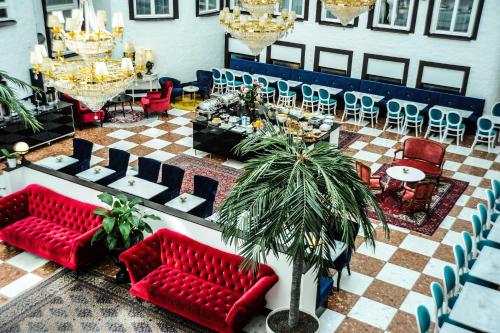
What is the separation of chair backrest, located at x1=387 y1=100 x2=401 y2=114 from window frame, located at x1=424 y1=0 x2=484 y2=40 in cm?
212

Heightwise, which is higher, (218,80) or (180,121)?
(218,80)

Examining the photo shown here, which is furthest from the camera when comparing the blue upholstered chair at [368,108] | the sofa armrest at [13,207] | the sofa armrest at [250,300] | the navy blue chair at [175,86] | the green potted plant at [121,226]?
the navy blue chair at [175,86]

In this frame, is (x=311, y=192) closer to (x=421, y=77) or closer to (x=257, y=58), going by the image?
(x=421, y=77)

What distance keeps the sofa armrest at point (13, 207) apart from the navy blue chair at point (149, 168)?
1.92 m

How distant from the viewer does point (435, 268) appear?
7969mm

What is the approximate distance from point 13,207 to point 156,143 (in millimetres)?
4471

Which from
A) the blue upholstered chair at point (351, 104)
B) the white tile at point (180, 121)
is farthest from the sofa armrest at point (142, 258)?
the blue upholstered chair at point (351, 104)

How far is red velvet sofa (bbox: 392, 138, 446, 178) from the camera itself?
10.2 meters

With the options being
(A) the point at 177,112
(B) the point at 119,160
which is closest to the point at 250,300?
(B) the point at 119,160

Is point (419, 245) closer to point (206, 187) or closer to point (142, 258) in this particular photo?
point (206, 187)

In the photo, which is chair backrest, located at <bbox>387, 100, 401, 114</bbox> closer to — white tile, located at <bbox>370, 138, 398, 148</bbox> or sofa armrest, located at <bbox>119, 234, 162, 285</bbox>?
white tile, located at <bbox>370, 138, 398, 148</bbox>

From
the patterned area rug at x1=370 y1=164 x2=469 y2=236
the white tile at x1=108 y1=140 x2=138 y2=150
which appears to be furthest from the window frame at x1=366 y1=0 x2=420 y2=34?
the white tile at x1=108 y1=140 x2=138 y2=150

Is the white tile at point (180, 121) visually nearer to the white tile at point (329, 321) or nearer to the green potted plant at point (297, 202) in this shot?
the white tile at point (329, 321)

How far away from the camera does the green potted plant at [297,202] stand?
15.3ft
